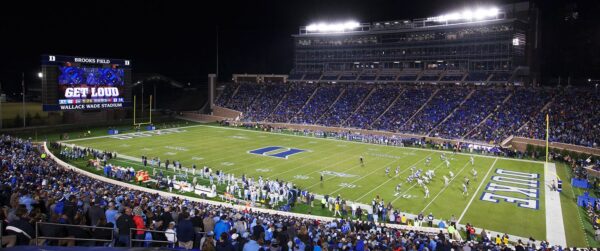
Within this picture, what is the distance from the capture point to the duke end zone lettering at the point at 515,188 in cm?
2732

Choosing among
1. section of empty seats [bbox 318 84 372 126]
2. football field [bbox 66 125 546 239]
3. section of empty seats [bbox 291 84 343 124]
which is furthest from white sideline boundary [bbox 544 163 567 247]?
section of empty seats [bbox 291 84 343 124]

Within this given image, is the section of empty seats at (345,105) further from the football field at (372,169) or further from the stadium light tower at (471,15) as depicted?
the stadium light tower at (471,15)

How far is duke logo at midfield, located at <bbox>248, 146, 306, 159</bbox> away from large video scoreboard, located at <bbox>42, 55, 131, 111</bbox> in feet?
64.9

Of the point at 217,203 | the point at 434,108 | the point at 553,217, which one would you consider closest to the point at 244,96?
the point at 434,108

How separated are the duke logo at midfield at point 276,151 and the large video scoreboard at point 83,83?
19771mm

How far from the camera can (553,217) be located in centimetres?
2436

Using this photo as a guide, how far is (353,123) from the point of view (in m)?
59.7

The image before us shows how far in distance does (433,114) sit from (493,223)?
113ft

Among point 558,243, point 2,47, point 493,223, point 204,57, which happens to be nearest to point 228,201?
point 493,223

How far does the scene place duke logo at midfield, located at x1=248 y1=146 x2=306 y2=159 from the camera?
4140cm

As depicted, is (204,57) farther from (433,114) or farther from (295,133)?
(433,114)

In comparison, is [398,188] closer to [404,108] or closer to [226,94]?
[404,108]

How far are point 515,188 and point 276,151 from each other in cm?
2198

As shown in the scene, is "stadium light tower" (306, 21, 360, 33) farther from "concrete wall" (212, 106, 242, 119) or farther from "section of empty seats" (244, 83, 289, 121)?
"concrete wall" (212, 106, 242, 119)
